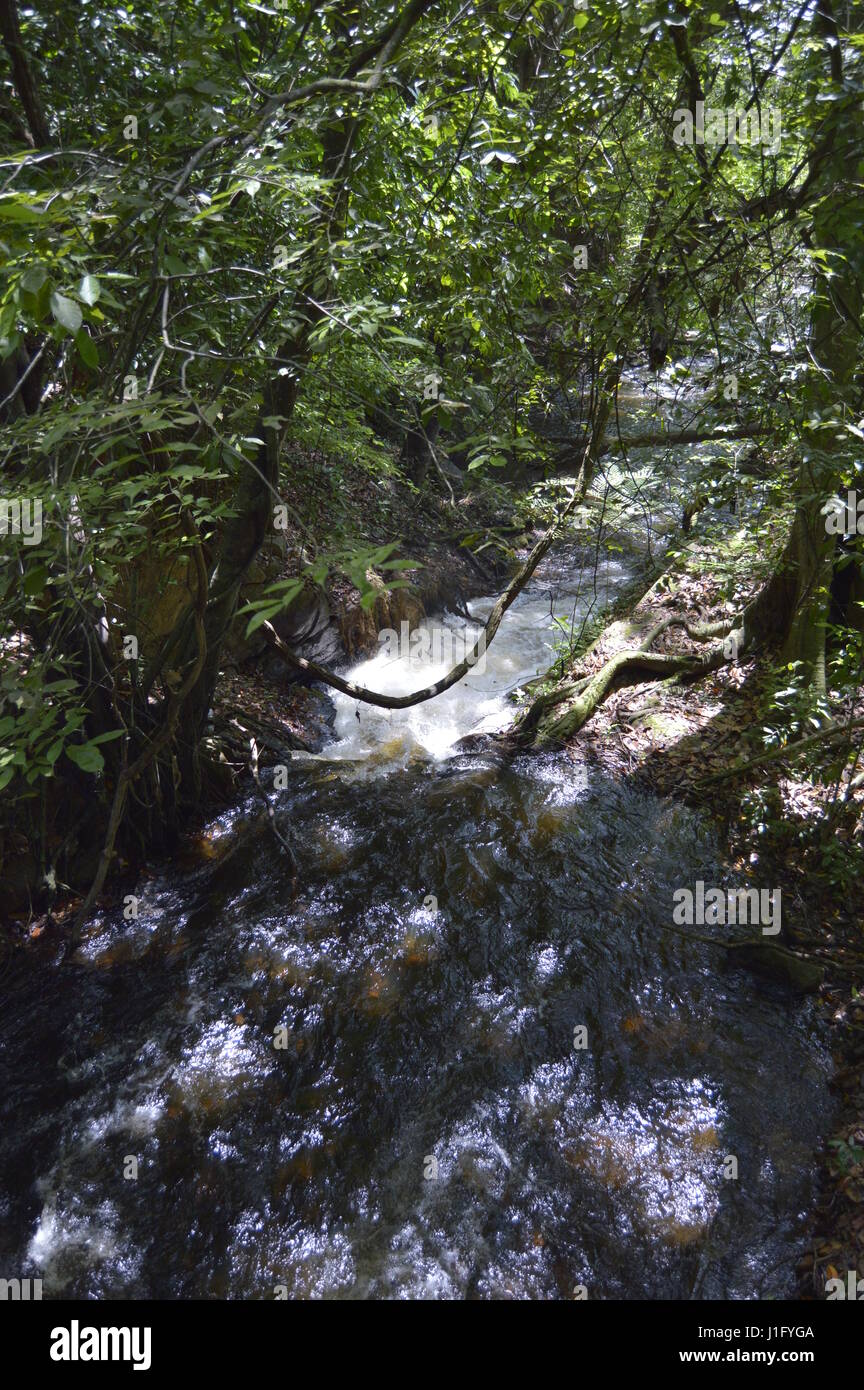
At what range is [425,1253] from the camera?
3303 millimetres

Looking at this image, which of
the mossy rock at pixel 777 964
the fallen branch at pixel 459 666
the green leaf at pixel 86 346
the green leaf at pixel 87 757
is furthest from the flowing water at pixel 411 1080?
the green leaf at pixel 86 346

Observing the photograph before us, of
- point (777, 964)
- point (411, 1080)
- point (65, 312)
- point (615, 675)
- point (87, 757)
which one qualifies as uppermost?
point (615, 675)

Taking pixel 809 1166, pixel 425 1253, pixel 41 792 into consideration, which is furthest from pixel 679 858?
pixel 41 792

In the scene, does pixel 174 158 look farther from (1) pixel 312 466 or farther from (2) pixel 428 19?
(1) pixel 312 466

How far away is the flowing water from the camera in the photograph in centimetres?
332

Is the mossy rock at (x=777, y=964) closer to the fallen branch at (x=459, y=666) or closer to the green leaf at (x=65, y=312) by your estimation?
the fallen branch at (x=459, y=666)

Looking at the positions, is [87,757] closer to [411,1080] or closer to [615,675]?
[411,1080]

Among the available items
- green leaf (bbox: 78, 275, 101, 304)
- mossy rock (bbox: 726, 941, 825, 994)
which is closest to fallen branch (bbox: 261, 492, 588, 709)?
mossy rock (bbox: 726, 941, 825, 994)

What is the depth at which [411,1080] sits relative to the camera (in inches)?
161

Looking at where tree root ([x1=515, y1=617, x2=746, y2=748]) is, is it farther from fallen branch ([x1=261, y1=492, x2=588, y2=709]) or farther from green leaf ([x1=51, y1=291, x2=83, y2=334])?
green leaf ([x1=51, y1=291, x2=83, y2=334])

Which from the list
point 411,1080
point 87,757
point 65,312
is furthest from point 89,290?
point 411,1080

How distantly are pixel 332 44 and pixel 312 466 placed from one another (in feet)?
17.0

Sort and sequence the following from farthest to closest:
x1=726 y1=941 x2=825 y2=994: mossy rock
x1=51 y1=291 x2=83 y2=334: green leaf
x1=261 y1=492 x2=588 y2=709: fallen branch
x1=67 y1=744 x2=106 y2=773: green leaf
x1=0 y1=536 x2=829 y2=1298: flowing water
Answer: x1=261 y1=492 x2=588 y2=709: fallen branch < x1=726 y1=941 x2=825 y2=994: mossy rock < x1=0 y1=536 x2=829 y2=1298: flowing water < x1=67 y1=744 x2=106 y2=773: green leaf < x1=51 y1=291 x2=83 y2=334: green leaf
